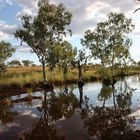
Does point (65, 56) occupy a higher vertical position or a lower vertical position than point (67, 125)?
higher

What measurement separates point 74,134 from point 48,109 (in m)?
11.0

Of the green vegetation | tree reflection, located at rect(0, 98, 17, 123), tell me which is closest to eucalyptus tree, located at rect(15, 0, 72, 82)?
the green vegetation

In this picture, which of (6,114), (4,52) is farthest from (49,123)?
(4,52)

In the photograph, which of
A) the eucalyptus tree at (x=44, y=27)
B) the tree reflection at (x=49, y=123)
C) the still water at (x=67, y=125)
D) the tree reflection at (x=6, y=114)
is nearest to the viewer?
the still water at (x=67, y=125)

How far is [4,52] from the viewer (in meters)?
83.7

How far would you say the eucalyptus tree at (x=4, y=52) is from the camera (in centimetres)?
8214

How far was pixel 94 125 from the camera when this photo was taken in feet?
71.4

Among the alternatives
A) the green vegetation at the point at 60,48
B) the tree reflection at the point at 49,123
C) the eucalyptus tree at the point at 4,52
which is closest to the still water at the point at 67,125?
the tree reflection at the point at 49,123

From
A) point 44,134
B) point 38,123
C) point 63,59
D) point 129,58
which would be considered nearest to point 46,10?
point 63,59

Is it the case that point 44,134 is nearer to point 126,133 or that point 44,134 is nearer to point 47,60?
point 126,133

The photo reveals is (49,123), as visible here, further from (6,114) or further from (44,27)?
(44,27)

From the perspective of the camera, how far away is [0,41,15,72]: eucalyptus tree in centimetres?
8214

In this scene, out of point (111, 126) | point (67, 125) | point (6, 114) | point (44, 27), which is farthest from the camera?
point (44, 27)

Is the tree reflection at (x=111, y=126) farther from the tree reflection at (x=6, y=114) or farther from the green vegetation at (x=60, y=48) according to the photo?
the green vegetation at (x=60, y=48)
